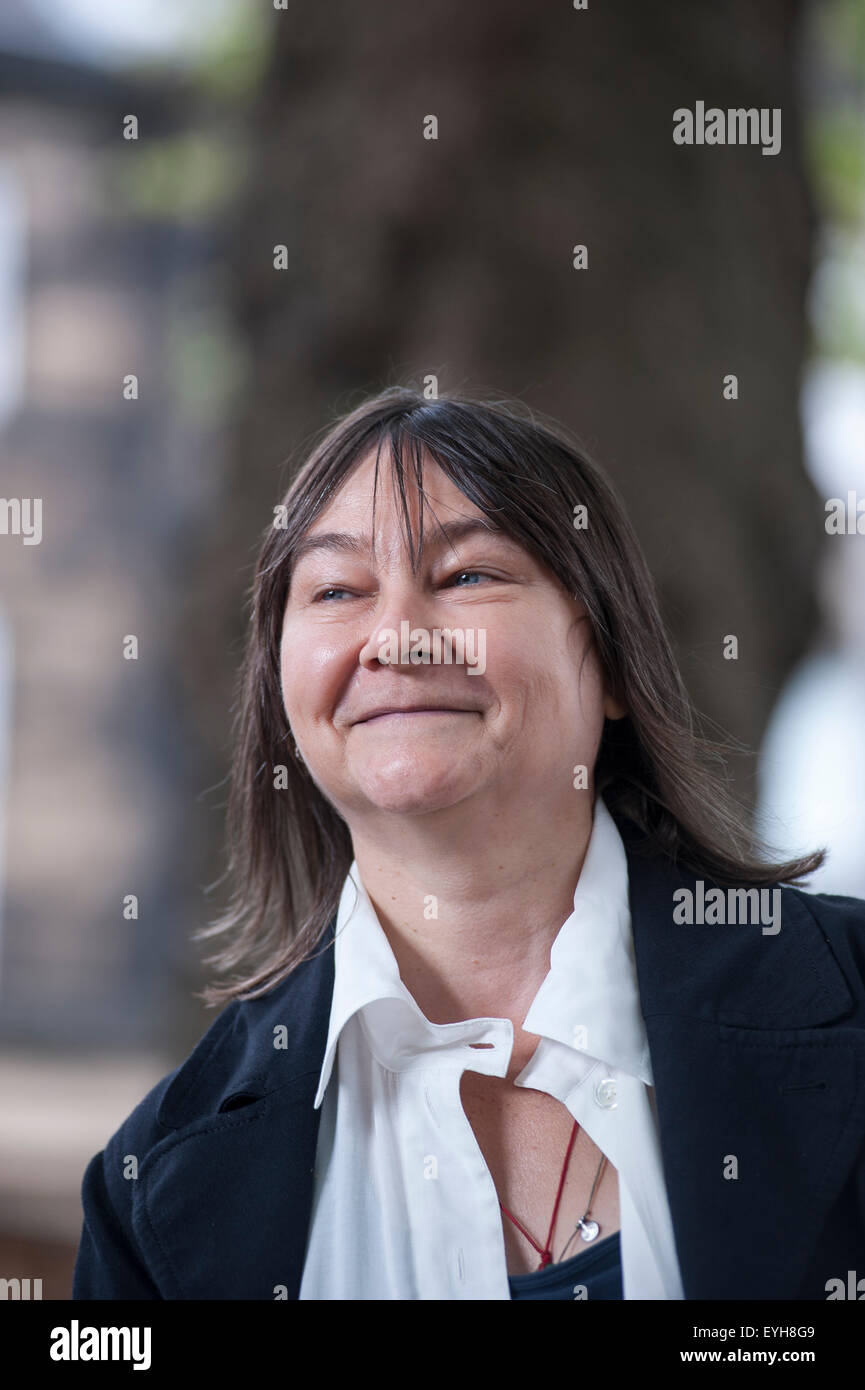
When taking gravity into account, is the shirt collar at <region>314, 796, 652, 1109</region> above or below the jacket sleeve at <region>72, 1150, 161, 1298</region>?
above

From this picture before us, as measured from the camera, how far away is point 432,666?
0.75 metres

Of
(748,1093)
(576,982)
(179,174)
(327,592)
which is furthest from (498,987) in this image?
(179,174)

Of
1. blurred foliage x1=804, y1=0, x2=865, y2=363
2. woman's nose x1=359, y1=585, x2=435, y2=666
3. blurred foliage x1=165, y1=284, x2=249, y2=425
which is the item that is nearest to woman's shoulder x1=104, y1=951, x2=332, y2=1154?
woman's nose x1=359, y1=585, x2=435, y2=666

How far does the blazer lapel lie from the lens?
700 mm

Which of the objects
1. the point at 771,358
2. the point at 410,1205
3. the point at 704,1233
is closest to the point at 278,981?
the point at 410,1205

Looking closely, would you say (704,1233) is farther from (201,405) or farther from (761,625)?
(201,405)

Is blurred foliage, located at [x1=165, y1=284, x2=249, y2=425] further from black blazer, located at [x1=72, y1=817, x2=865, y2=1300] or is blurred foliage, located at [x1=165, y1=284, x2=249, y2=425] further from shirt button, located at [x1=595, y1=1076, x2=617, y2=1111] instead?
shirt button, located at [x1=595, y1=1076, x2=617, y2=1111]

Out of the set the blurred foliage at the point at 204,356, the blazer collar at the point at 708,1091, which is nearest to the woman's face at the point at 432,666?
the blazer collar at the point at 708,1091

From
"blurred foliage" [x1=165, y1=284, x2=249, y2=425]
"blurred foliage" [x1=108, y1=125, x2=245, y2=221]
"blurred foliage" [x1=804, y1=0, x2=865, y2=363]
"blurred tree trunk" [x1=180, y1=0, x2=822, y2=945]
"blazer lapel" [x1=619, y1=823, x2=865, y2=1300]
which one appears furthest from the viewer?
"blurred foliage" [x1=804, y1=0, x2=865, y2=363]

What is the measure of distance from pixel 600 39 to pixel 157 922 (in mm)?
1962

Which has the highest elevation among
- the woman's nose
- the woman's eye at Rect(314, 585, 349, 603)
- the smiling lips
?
the woman's eye at Rect(314, 585, 349, 603)

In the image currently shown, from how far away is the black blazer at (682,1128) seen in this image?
70 cm

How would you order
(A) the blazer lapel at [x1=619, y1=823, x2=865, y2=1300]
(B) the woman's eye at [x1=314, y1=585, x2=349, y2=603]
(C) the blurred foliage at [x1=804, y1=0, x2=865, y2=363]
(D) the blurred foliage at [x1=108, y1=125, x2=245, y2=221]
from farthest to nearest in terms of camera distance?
(C) the blurred foliage at [x1=804, y1=0, x2=865, y2=363] < (D) the blurred foliage at [x1=108, y1=125, x2=245, y2=221] < (B) the woman's eye at [x1=314, y1=585, x2=349, y2=603] < (A) the blazer lapel at [x1=619, y1=823, x2=865, y2=1300]

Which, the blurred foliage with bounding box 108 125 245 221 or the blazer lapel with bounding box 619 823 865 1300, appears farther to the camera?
the blurred foliage with bounding box 108 125 245 221
